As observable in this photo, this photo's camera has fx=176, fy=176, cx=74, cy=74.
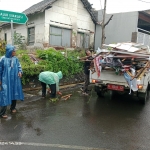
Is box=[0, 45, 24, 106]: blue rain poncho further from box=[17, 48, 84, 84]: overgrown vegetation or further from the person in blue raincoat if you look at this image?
box=[17, 48, 84, 84]: overgrown vegetation

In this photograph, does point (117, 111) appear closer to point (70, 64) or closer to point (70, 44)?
point (70, 64)

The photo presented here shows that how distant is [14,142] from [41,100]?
299cm

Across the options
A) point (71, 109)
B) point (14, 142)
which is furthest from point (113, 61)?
point (14, 142)

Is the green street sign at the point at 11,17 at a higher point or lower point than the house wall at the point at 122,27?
lower

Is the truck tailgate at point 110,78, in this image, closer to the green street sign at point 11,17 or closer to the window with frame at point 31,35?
the green street sign at point 11,17

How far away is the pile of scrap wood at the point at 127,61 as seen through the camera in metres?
5.46

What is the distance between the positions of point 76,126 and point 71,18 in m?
12.9

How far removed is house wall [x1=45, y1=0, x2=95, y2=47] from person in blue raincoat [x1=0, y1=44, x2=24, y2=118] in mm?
9706

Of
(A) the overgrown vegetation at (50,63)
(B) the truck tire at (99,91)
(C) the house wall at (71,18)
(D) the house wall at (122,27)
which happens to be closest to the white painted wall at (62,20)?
(C) the house wall at (71,18)

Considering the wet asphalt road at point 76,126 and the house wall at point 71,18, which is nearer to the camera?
the wet asphalt road at point 76,126

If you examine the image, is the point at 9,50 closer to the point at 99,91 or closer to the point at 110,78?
the point at 110,78

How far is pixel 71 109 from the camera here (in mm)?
5387

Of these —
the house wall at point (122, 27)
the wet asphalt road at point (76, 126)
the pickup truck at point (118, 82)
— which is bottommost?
the wet asphalt road at point (76, 126)

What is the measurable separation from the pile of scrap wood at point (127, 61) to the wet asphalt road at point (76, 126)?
3.97 ft
